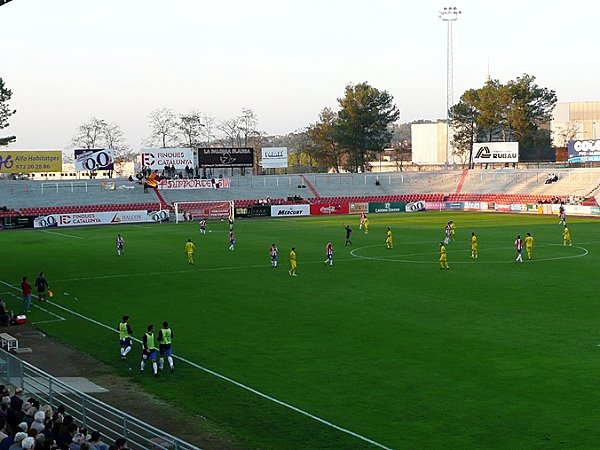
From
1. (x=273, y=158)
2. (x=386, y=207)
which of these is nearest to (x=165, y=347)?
(x=386, y=207)

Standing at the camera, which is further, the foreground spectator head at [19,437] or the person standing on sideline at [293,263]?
the person standing on sideline at [293,263]

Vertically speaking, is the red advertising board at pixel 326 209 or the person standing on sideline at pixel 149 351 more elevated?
the red advertising board at pixel 326 209

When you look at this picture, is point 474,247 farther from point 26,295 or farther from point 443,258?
point 26,295

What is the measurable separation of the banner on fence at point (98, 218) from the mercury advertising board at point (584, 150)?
46.3 meters

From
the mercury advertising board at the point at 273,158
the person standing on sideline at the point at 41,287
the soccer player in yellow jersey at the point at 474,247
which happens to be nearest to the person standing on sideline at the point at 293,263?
the soccer player in yellow jersey at the point at 474,247

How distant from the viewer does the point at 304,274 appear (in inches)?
1711

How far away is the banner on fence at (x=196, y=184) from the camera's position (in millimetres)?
97375

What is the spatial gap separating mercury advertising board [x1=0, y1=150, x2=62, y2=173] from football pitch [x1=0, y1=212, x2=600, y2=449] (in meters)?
40.2

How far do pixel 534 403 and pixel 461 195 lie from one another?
82.5m

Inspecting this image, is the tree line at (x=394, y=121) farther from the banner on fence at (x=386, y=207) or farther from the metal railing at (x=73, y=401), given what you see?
the metal railing at (x=73, y=401)

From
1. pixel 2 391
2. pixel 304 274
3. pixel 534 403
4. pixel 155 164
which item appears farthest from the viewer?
pixel 155 164

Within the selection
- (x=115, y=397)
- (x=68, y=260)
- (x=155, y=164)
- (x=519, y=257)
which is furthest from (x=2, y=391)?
(x=155, y=164)

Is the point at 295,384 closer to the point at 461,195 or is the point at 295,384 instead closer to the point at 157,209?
the point at 157,209

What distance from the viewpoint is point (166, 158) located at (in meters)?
100
